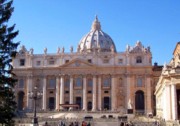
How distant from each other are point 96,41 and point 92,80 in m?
32.2

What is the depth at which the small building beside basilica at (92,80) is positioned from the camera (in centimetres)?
8675

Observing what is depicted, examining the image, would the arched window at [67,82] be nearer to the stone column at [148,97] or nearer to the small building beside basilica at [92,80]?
the small building beside basilica at [92,80]

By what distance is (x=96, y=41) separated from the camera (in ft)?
388

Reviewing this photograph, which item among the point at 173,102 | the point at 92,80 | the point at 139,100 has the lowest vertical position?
the point at 173,102

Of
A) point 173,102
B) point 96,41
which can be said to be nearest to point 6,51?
point 173,102

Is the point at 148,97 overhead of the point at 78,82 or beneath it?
beneath

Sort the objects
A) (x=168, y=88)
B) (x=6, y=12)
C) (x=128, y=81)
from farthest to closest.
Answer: (x=128, y=81) → (x=168, y=88) → (x=6, y=12)

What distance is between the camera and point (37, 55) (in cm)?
9225

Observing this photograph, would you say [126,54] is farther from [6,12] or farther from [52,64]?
[6,12]

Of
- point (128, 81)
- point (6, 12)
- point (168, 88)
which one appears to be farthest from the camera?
point (128, 81)

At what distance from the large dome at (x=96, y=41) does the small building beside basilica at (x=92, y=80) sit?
24.0 meters

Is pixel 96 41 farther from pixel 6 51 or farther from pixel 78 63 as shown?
pixel 6 51

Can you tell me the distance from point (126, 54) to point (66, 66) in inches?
597

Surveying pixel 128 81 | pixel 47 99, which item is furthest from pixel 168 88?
pixel 47 99
